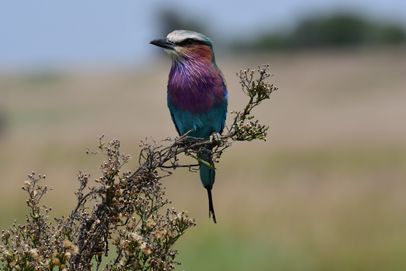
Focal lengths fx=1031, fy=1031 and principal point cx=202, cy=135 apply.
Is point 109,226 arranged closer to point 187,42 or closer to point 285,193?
point 187,42

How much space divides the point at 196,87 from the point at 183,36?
22 centimetres

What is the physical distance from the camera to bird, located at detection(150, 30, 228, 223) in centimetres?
352

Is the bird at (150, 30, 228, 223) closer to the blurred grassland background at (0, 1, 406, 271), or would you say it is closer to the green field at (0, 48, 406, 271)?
the green field at (0, 48, 406, 271)

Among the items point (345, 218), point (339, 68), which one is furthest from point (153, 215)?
point (339, 68)

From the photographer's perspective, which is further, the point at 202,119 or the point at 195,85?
the point at 202,119

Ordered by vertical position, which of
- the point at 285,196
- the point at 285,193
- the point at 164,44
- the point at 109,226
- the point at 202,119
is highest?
the point at 285,193

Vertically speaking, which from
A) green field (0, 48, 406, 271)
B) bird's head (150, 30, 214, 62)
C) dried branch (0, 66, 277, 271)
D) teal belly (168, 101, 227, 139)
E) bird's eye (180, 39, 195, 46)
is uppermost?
green field (0, 48, 406, 271)

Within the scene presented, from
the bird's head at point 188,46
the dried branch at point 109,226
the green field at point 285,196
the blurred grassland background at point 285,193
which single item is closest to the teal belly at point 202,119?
the bird's head at point 188,46

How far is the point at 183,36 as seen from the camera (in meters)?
3.50

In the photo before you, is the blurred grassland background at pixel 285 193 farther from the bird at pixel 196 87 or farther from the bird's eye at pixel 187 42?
the bird's eye at pixel 187 42

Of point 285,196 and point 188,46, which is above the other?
point 285,196

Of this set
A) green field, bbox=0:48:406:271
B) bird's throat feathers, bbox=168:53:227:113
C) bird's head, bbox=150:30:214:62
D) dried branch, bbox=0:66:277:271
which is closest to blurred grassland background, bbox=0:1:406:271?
green field, bbox=0:48:406:271

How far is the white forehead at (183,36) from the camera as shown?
346 centimetres

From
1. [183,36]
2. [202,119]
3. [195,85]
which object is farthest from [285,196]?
[183,36]
